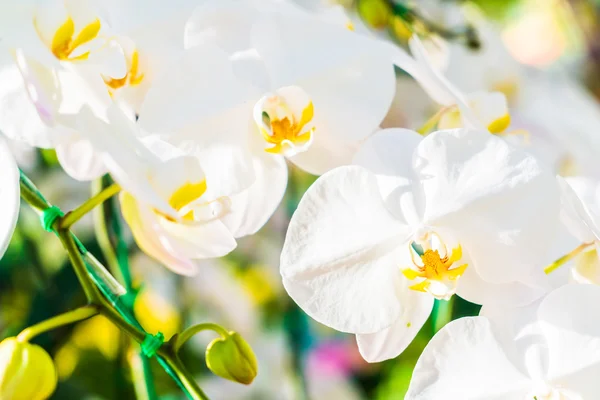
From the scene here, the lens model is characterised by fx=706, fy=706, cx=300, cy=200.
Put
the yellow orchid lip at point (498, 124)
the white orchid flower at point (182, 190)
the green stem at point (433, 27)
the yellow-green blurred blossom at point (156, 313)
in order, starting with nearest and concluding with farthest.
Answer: the white orchid flower at point (182, 190) < the yellow orchid lip at point (498, 124) < the green stem at point (433, 27) < the yellow-green blurred blossom at point (156, 313)

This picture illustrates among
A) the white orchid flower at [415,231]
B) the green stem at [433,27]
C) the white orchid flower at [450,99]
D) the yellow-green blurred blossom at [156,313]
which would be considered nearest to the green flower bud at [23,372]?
the white orchid flower at [415,231]

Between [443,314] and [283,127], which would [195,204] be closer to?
[283,127]

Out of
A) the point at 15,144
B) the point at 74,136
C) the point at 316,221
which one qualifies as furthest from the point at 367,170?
the point at 15,144

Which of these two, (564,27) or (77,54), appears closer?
(77,54)

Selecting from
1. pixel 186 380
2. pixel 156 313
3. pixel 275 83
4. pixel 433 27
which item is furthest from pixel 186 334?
pixel 156 313

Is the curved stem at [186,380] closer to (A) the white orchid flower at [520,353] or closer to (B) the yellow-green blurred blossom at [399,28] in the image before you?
(A) the white orchid flower at [520,353]

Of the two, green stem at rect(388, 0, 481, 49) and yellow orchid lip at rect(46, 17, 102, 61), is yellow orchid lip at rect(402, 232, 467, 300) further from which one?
green stem at rect(388, 0, 481, 49)

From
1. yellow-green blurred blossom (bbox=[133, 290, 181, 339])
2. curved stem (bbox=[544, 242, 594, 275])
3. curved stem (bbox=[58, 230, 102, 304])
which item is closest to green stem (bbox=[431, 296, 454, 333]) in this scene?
curved stem (bbox=[544, 242, 594, 275])

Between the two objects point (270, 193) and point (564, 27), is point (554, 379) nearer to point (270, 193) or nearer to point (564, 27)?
point (270, 193)
